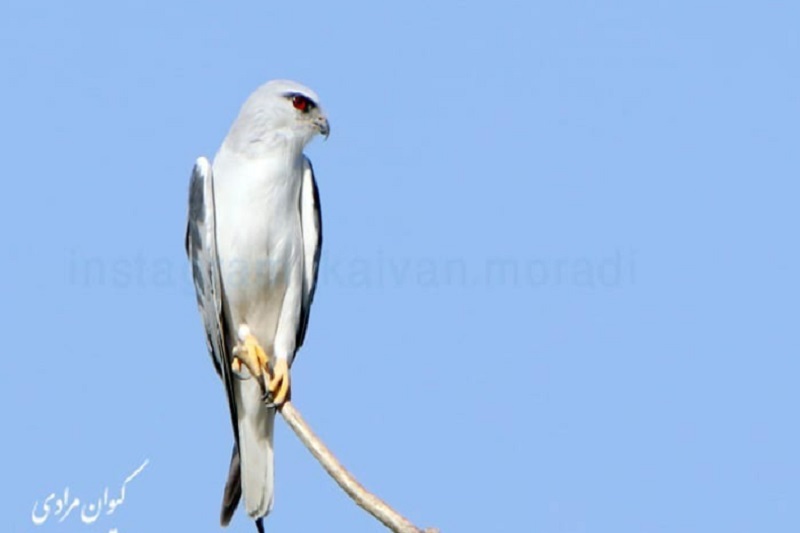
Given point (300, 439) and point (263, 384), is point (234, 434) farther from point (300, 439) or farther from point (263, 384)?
point (300, 439)

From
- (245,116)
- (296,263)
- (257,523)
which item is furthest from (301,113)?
(257,523)

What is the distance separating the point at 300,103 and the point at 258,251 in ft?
2.70

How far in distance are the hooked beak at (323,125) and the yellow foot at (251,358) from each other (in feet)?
3.66

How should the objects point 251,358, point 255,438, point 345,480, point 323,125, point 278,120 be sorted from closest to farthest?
point 345,480, point 251,358, point 278,120, point 323,125, point 255,438

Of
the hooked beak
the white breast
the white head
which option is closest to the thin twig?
the white breast

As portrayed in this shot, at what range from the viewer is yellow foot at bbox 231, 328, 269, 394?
6602mm

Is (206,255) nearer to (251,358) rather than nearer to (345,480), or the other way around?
(251,358)

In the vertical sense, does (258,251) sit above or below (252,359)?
above

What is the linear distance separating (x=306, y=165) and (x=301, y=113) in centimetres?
32

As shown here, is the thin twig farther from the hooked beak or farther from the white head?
the hooked beak

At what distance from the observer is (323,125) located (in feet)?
22.8

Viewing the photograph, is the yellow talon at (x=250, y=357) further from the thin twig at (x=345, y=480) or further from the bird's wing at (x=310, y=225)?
the thin twig at (x=345, y=480)

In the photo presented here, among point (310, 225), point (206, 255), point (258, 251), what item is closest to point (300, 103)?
point (310, 225)

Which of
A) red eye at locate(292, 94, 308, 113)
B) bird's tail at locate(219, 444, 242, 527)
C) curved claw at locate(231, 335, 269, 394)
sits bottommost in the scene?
bird's tail at locate(219, 444, 242, 527)
